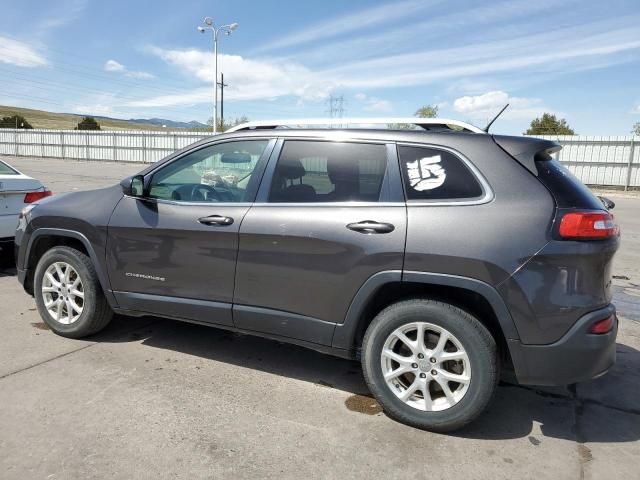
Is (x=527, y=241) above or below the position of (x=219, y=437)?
above

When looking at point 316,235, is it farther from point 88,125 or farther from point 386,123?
point 88,125

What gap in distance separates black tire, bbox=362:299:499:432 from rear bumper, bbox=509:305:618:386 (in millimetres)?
151

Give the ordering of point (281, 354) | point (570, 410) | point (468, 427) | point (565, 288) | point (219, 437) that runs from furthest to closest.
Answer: point (281, 354) < point (570, 410) < point (468, 427) < point (219, 437) < point (565, 288)

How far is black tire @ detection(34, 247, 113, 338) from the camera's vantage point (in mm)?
3980

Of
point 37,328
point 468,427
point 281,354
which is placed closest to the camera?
point 468,427

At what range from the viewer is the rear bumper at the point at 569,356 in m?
2.64

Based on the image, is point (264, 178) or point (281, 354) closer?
point (264, 178)

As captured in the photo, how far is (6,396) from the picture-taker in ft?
10.5

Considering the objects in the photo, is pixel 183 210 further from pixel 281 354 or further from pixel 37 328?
pixel 37 328

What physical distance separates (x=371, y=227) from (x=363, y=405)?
1199mm

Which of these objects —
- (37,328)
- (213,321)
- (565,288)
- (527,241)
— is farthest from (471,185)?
(37,328)

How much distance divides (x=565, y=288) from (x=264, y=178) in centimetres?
198

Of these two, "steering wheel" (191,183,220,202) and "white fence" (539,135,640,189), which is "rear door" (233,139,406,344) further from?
"white fence" (539,135,640,189)

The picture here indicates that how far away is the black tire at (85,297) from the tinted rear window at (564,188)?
132 inches
